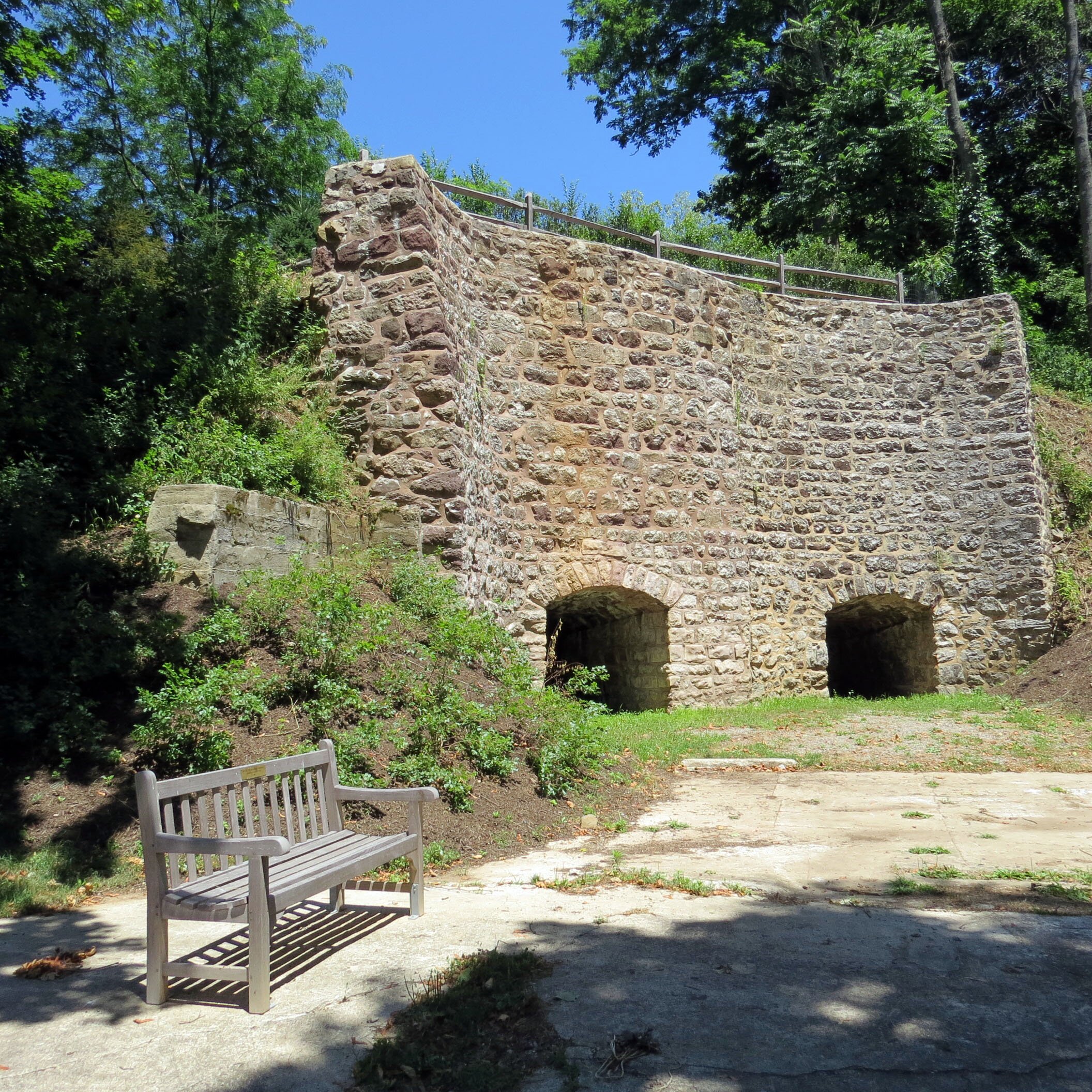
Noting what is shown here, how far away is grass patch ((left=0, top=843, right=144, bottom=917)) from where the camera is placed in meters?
4.22

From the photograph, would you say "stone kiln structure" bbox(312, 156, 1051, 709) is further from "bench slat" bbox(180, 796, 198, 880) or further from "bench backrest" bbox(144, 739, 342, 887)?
"bench slat" bbox(180, 796, 198, 880)

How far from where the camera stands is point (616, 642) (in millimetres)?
12117

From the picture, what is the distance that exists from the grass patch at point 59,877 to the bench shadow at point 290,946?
3.41 ft

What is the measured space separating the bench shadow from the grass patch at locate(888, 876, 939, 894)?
2.17 meters

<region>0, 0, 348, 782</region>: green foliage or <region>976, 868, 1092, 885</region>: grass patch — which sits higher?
<region>0, 0, 348, 782</region>: green foliage

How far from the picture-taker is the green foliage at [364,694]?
5.36 metres

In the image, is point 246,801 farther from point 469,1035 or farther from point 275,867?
point 469,1035

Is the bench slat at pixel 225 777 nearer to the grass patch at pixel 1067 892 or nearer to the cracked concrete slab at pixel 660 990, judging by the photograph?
the cracked concrete slab at pixel 660 990

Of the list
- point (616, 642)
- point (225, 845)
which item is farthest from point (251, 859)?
point (616, 642)

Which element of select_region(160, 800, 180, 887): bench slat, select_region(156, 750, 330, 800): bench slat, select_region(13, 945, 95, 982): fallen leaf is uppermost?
select_region(156, 750, 330, 800): bench slat

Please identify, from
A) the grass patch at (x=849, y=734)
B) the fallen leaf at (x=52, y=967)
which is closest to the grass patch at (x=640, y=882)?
the fallen leaf at (x=52, y=967)

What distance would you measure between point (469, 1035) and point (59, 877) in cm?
278

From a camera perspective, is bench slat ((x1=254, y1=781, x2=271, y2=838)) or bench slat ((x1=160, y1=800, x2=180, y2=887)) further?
bench slat ((x1=254, y1=781, x2=271, y2=838))

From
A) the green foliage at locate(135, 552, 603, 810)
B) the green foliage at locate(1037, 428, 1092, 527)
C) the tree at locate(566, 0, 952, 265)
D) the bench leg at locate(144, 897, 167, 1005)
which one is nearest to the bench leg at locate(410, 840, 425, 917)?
the bench leg at locate(144, 897, 167, 1005)
